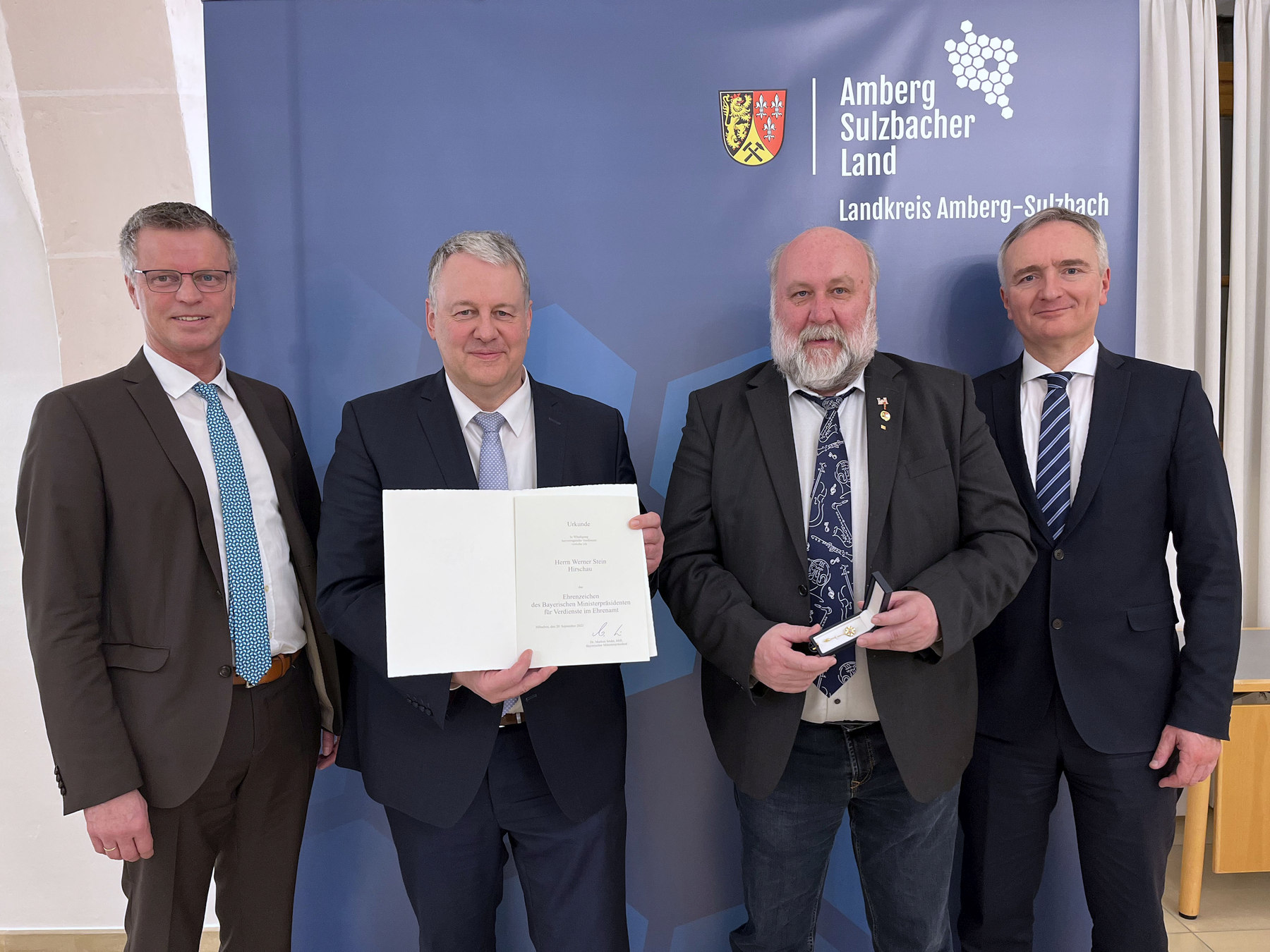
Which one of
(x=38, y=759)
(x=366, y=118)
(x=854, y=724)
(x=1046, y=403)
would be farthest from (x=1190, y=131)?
(x=38, y=759)

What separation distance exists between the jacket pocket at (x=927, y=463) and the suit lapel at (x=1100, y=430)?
0.43 metres

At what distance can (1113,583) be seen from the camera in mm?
1913

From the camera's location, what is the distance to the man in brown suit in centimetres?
158

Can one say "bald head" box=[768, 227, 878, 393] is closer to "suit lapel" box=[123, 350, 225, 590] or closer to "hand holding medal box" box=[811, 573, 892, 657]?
"hand holding medal box" box=[811, 573, 892, 657]

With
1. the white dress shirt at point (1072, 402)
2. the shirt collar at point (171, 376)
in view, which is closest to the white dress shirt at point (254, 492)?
the shirt collar at point (171, 376)

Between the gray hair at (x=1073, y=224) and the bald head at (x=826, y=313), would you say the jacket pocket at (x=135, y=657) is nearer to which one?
the bald head at (x=826, y=313)

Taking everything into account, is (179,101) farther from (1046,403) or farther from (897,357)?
(1046,403)

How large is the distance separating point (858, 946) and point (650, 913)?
0.72 meters

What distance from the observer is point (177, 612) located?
166 cm

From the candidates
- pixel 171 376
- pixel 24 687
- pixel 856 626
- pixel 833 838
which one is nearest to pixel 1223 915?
pixel 833 838

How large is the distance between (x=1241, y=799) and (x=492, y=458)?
3.06 m

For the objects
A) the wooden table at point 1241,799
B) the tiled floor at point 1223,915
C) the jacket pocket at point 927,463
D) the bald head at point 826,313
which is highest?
the bald head at point 826,313

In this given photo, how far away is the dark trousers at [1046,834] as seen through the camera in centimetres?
190

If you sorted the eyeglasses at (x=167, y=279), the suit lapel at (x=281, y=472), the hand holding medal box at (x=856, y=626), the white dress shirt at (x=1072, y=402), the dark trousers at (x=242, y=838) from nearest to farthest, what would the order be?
the hand holding medal box at (x=856, y=626), the dark trousers at (x=242, y=838), the eyeglasses at (x=167, y=279), the suit lapel at (x=281, y=472), the white dress shirt at (x=1072, y=402)
